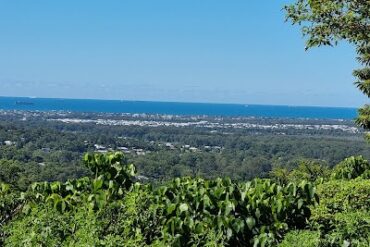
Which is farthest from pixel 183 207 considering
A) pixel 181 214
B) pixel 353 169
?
pixel 353 169

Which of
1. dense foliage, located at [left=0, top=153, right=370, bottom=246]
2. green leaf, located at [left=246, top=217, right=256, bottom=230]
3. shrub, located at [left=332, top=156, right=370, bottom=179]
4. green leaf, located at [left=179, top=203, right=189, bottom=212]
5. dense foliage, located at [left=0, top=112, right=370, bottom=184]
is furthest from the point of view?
dense foliage, located at [left=0, top=112, right=370, bottom=184]

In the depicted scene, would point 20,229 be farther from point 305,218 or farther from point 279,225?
point 305,218

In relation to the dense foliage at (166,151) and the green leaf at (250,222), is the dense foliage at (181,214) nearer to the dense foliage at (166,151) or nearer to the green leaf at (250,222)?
the green leaf at (250,222)

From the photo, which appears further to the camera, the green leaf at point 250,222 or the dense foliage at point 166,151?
the dense foliage at point 166,151

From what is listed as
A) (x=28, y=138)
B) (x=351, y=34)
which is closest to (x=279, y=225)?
(x=351, y=34)

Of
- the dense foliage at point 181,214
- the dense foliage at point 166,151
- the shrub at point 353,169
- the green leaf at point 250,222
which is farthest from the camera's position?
the dense foliage at point 166,151

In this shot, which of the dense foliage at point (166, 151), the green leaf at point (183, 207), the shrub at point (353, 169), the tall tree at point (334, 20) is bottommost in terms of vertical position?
the dense foliage at point (166, 151)

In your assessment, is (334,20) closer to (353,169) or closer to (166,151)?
(353,169)

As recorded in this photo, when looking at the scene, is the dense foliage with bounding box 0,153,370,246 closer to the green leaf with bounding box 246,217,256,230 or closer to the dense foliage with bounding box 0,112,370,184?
the green leaf with bounding box 246,217,256,230

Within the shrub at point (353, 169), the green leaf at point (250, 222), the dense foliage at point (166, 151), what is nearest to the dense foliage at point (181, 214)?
the green leaf at point (250, 222)

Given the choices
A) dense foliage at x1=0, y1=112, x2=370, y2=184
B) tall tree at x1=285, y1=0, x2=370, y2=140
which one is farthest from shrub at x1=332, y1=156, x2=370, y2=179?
dense foliage at x1=0, y1=112, x2=370, y2=184

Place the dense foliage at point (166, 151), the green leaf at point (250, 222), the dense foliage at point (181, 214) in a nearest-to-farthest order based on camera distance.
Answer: the dense foliage at point (181, 214)
the green leaf at point (250, 222)
the dense foliage at point (166, 151)

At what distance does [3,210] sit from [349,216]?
3.14m

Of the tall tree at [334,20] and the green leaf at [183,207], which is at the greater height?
the tall tree at [334,20]
